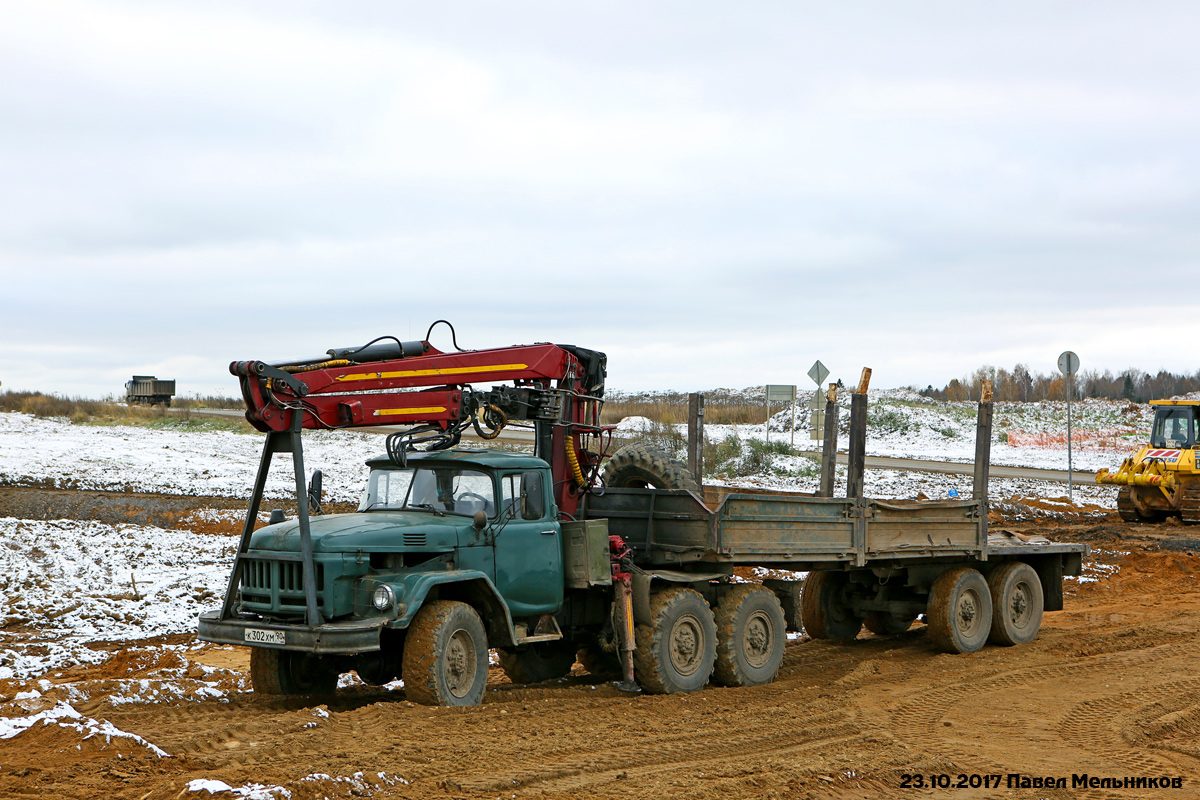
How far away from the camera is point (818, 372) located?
77.6 feet

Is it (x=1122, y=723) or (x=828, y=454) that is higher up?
(x=828, y=454)

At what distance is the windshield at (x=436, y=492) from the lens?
9.45 m

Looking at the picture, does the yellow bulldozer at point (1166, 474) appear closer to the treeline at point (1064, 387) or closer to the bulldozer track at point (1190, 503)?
the bulldozer track at point (1190, 503)

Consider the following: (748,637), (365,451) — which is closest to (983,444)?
(748,637)

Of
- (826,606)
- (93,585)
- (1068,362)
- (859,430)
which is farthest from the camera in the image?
(1068,362)

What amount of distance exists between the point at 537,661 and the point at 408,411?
3.38 metres

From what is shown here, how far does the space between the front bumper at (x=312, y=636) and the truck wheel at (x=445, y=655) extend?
0.34 meters

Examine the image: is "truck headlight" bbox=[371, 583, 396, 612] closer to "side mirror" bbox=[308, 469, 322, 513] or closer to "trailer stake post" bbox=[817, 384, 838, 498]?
"side mirror" bbox=[308, 469, 322, 513]

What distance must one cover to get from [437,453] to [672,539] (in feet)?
8.50

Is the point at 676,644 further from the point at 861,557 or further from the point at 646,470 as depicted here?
the point at 861,557

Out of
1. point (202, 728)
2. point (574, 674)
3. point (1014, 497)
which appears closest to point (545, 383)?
point (574, 674)

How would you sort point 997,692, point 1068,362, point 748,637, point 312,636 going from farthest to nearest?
point 1068,362, point 748,637, point 997,692, point 312,636

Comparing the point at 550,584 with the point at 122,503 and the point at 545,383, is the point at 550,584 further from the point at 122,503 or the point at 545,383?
the point at 122,503

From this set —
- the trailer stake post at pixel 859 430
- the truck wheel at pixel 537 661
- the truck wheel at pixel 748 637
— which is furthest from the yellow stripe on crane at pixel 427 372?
the trailer stake post at pixel 859 430
